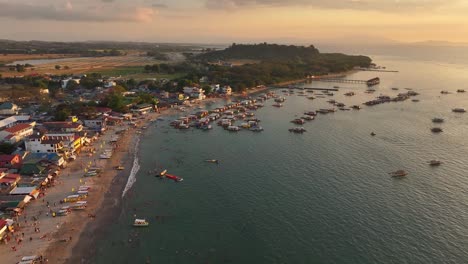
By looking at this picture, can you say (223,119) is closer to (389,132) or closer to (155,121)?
(155,121)

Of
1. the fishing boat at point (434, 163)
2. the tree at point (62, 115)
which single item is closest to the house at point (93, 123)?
the tree at point (62, 115)

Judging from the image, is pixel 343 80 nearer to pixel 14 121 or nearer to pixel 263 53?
pixel 263 53

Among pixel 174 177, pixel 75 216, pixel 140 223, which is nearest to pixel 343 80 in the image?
pixel 174 177

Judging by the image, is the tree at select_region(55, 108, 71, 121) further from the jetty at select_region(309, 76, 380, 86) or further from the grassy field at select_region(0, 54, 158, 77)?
the jetty at select_region(309, 76, 380, 86)

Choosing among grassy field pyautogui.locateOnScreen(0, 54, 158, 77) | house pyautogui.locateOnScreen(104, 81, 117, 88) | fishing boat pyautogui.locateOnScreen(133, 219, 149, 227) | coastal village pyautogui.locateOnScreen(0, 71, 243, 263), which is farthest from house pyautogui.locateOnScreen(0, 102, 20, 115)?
grassy field pyautogui.locateOnScreen(0, 54, 158, 77)

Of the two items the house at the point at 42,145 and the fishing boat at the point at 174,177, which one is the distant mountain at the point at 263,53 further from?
the fishing boat at the point at 174,177
